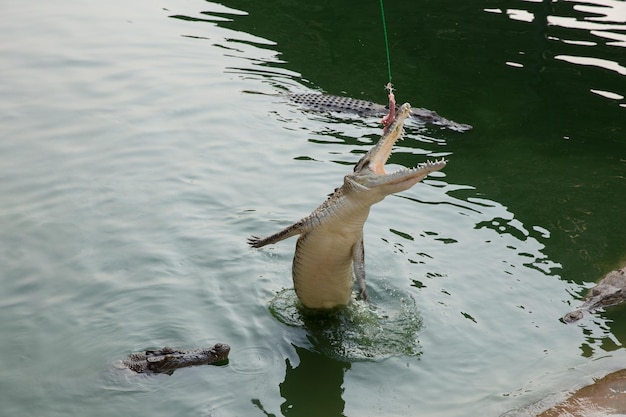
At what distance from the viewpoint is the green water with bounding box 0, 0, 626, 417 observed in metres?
6.49

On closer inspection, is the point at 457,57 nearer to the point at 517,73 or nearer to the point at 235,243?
the point at 517,73

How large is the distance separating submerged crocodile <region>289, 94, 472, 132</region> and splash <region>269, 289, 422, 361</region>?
4.30 meters

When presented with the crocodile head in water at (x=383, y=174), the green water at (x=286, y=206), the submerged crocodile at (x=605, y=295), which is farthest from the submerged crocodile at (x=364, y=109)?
the crocodile head in water at (x=383, y=174)

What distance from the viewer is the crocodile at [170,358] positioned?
620cm

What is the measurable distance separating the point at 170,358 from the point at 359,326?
1582 millimetres

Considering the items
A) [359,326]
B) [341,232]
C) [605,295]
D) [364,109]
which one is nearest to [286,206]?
[359,326]

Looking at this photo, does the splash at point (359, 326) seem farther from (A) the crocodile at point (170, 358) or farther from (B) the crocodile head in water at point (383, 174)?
(B) the crocodile head in water at point (383, 174)

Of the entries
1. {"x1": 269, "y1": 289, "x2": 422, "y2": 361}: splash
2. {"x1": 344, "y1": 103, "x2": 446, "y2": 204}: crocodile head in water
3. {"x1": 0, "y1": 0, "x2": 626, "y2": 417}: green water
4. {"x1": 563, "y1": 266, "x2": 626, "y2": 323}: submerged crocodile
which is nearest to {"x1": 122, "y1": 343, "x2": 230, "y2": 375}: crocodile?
{"x1": 0, "y1": 0, "x2": 626, "y2": 417}: green water

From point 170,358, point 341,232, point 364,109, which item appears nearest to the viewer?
point 170,358

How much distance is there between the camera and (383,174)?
20.5 feet

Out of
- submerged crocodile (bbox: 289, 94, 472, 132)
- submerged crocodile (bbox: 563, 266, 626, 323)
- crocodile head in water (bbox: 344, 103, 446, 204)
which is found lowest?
submerged crocodile (bbox: 563, 266, 626, 323)

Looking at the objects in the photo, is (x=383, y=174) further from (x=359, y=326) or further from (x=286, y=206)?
(x=286, y=206)

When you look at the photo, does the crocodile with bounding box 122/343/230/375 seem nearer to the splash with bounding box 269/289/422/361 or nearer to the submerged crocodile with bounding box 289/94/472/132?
the splash with bounding box 269/289/422/361

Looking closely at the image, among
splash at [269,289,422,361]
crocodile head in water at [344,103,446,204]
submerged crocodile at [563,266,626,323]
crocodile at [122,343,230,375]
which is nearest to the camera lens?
crocodile head in water at [344,103,446,204]
